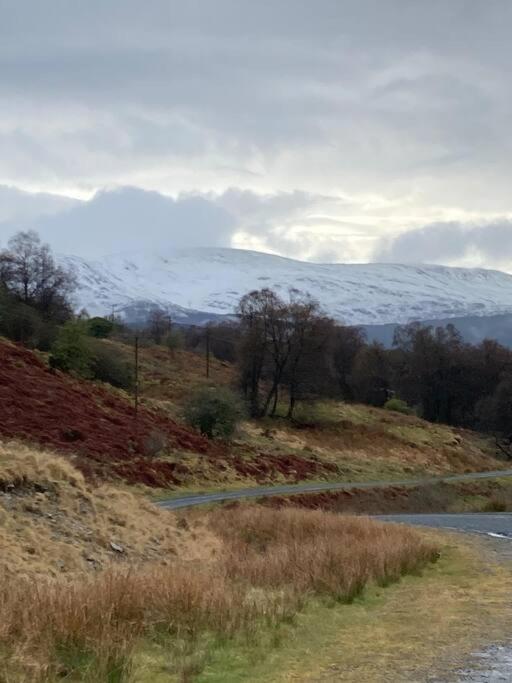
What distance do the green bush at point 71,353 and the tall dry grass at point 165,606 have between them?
164 feet

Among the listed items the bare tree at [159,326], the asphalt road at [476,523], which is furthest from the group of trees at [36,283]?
the asphalt road at [476,523]

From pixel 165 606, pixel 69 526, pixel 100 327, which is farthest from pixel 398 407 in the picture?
pixel 165 606

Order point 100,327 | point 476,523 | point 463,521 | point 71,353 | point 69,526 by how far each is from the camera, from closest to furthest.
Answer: point 69,526
point 476,523
point 463,521
point 71,353
point 100,327

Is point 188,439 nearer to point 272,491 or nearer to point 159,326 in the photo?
point 272,491

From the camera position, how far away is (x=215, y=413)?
54906mm

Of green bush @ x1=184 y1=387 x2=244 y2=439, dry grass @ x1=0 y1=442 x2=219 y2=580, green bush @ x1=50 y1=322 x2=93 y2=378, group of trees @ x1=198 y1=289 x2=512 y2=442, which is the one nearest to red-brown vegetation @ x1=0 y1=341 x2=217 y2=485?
green bush @ x1=184 y1=387 x2=244 y2=439

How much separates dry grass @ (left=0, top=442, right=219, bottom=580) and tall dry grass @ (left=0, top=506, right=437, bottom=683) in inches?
92.9

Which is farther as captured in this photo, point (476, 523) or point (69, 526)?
point (476, 523)

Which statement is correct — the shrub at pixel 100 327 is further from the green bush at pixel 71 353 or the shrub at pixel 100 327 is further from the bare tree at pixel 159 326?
the green bush at pixel 71 353

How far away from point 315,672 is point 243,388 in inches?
2927

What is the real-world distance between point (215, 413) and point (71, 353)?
14480mm

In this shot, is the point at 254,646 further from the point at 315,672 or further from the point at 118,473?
the point at 118,473

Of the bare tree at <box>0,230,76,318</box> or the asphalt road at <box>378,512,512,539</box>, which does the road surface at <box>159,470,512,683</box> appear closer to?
the asphalt road at <box>378,512,512,539</box>

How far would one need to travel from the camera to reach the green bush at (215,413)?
180 feet
